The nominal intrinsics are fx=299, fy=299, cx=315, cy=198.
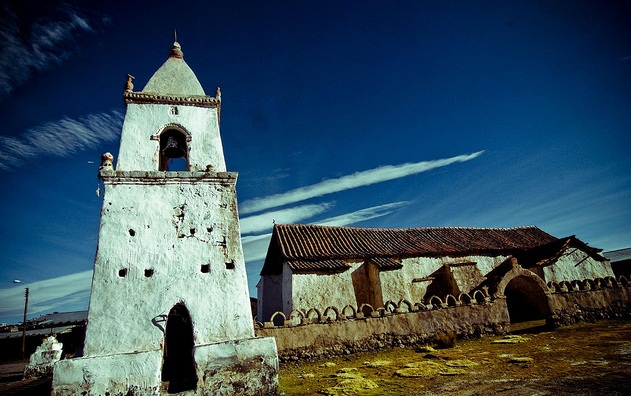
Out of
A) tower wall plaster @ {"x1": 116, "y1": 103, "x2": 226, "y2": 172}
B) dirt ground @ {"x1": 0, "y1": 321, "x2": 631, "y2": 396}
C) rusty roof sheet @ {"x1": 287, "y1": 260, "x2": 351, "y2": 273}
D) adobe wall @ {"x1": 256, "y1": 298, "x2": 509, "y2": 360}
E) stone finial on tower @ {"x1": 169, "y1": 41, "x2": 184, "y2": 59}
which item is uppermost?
stone finial on tower @ {"x1": 169, "y1": 41, "x2": 184, "y2": 59}

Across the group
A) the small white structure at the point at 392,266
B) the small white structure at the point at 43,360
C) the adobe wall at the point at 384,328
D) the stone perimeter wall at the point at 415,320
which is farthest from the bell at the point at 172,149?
the small white structure at the point at 43,360

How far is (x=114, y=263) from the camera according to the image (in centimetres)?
706

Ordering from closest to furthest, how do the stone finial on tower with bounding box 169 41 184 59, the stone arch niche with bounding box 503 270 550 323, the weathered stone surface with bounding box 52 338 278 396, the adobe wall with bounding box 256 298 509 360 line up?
the weathered stone surface with bounding box 52 338 278 396 → the adobe wall with bounding box 256 298 509 360 → the stone finial on tower with bounding box 169 41 184 59 → the stone arch niche with bounding box 503 270 550 323

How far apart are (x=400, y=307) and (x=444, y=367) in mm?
3836

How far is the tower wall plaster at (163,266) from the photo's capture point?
670 centimetres

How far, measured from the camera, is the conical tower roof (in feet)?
30.7

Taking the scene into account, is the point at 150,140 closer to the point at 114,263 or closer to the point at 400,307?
the point at 114,263

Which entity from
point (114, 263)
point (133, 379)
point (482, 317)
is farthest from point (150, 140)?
point (482, 317)

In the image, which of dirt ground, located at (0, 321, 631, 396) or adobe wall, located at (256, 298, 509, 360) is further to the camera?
adobe wall, located at (256, 298, 509, 360)

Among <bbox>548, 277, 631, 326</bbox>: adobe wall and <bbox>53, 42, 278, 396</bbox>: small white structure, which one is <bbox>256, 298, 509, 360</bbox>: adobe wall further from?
<bbox>53, 42, 278, 396</bbox>: small white structure

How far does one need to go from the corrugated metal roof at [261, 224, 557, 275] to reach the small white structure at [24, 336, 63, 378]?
34.2ft

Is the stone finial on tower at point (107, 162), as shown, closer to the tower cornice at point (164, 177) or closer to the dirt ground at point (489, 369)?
the tower cornice at point (164, 177)

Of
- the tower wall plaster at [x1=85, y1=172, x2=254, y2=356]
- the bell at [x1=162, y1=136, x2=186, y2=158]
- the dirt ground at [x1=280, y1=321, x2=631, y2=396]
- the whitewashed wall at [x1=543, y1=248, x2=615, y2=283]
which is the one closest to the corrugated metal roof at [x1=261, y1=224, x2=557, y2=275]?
the whitewashed wall at [x1=543, y1=248, x2=615, y2=283]

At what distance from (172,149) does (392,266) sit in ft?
39.1
